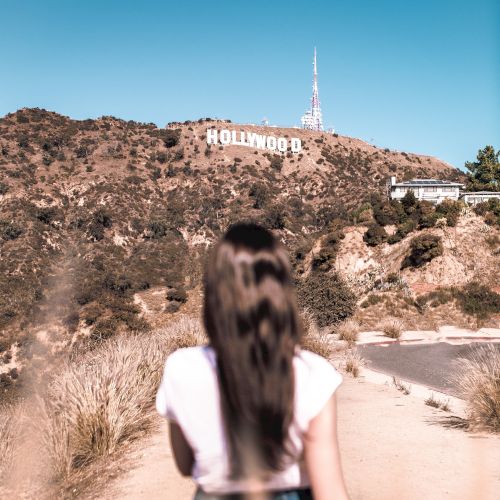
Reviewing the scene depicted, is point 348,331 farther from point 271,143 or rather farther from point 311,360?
point 271,143

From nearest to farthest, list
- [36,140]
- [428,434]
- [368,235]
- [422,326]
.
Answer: [428,434]
[422,326]
[368,235]
[36,140]

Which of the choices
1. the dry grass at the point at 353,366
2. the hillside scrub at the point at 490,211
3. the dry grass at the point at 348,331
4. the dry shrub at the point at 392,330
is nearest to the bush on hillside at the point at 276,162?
the hillside scrub at the point at 490,211

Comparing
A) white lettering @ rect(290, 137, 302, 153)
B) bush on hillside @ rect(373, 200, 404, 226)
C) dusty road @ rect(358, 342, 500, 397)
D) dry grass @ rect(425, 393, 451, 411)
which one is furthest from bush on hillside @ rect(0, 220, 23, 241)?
dry grass @ rect(425, 393, 451, 411)

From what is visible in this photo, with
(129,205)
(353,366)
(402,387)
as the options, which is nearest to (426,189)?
(129,205)

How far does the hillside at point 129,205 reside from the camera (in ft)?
111

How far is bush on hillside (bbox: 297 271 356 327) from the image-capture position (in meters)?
21.3

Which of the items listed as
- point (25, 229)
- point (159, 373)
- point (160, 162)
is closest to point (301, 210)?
point (160, 162)

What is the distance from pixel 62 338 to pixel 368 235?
20.8 meters

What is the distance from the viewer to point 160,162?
71.5 meters

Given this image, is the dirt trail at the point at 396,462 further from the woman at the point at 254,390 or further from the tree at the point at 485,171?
the tree at the point at 485,171

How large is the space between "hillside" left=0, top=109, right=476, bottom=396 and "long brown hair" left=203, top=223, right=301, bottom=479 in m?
25.0

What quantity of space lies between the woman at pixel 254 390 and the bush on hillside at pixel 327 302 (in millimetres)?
19477

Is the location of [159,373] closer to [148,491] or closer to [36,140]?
[148,491]

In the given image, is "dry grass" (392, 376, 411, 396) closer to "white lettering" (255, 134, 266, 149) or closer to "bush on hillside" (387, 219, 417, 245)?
"bush on hillside" (387, 219, 417, 245)
